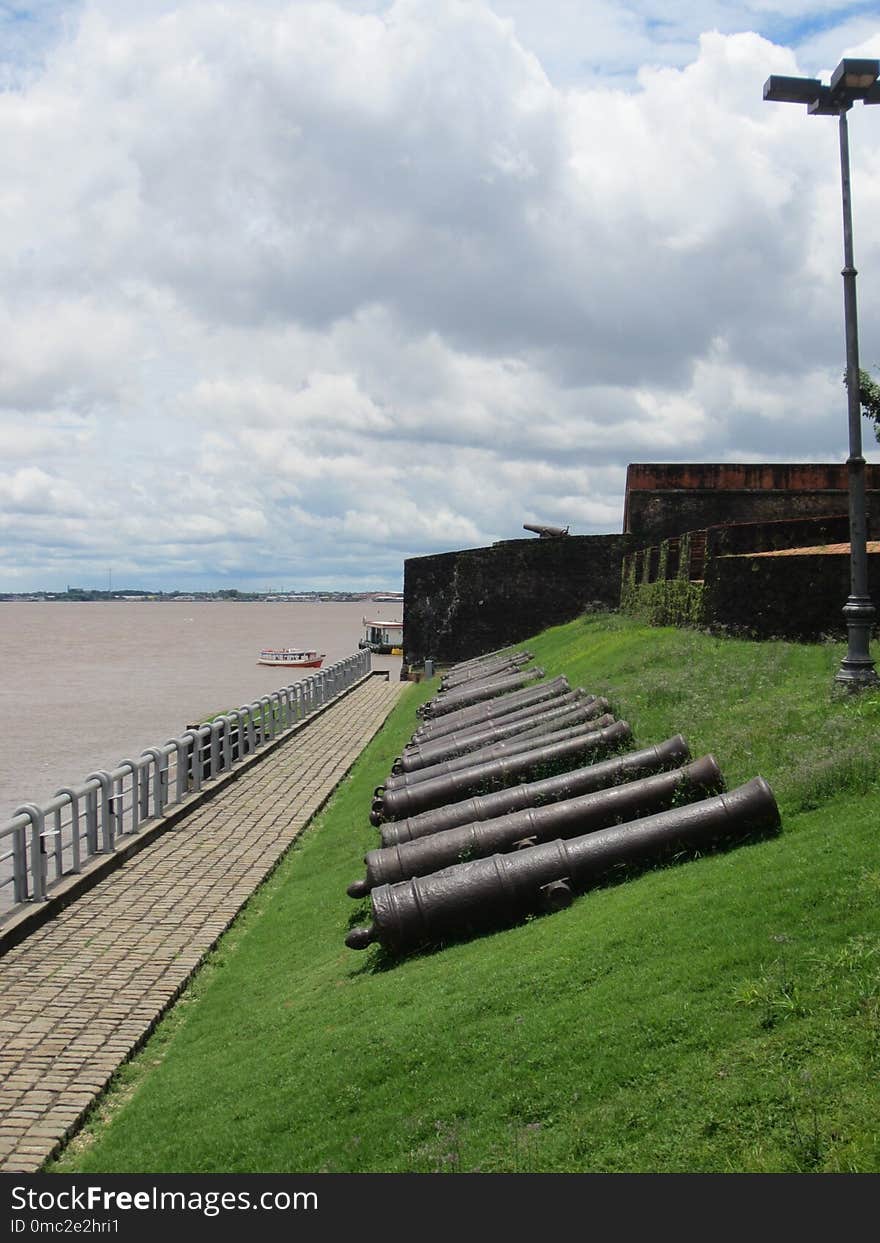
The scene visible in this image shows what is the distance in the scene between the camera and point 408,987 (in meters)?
6.29

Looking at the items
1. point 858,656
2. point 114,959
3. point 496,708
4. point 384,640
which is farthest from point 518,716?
point 384,640

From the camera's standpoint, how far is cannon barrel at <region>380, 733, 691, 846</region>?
8.89 metres

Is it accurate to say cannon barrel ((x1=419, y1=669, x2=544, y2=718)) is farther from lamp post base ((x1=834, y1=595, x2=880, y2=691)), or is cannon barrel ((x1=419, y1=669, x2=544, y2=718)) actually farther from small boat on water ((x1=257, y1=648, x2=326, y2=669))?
small boat on water ((x1=257, y1=648, x2=326, y2=669))

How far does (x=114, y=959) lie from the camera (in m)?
8.64

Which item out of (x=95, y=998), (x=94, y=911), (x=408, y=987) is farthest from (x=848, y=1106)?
(x=94, y=911)

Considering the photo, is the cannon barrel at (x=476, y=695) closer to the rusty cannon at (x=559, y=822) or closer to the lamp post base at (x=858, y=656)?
the lamp post base at (x=858, y=656)

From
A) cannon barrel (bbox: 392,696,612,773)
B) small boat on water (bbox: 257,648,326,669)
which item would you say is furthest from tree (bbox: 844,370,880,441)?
small boat on water (bbox: 257,648,326,669)

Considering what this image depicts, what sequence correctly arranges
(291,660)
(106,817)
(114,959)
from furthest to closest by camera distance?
(291,660)
(106,817)
(114,959)

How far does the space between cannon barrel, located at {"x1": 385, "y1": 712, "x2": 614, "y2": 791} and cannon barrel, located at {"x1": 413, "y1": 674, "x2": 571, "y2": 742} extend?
10.7 ft

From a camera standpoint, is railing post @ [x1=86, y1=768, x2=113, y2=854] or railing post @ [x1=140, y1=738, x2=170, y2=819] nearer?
railing post @ [x1=86, y1=768, x2=113, y2=854]

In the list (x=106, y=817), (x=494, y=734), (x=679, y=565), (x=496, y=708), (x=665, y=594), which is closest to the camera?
(x=106, y=817)

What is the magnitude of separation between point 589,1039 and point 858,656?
19.4 ft

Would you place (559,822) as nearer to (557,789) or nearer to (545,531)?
(557,789)
